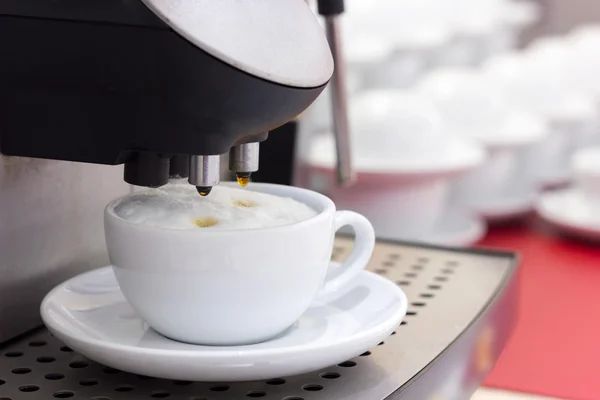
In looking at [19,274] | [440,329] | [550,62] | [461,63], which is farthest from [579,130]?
[19,274]

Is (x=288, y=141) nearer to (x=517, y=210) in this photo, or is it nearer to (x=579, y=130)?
(x=517, y=210)

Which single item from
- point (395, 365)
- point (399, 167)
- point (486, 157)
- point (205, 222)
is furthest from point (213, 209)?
point (486, 157)

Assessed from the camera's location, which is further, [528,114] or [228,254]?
[528,114]

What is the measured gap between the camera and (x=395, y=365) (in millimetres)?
452

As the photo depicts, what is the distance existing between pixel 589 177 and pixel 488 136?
0.11 meters

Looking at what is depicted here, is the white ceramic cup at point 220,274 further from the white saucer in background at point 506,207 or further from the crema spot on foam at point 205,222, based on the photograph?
the white saucer in background at point 506,207

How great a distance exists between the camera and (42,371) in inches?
17.4

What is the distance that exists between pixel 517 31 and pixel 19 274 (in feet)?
5.20

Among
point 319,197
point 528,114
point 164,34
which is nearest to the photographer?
point 164,34

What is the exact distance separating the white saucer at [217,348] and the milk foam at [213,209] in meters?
0.05

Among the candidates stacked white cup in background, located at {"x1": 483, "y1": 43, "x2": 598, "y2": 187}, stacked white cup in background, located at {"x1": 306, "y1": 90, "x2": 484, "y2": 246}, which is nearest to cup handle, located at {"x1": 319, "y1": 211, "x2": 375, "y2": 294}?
stacked white cup in background, located at {"x1": 306, "y1": 90, "x2": 484, "y2": 246}

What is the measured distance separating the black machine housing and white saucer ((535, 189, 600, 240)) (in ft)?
2.16

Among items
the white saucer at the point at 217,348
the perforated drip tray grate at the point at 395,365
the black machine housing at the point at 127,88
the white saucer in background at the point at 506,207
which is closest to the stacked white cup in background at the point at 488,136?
the white saucer in background at the point at 506,207

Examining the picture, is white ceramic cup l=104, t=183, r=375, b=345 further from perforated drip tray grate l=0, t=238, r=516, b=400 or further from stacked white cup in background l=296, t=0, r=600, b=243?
stacked white cup in background l=296, t=0, r=600, b=243
